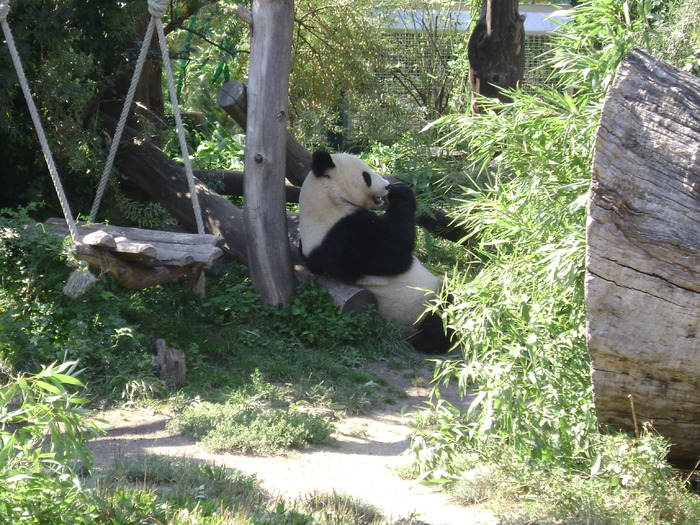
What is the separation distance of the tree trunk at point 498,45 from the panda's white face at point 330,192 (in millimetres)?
1257

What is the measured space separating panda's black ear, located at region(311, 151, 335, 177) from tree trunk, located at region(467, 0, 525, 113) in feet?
4.82

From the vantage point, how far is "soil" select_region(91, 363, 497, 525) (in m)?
3.30

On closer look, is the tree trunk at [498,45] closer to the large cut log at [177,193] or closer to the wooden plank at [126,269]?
the large cut log at [177,193]

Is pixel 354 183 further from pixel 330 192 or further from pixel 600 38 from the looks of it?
pixel 600 38

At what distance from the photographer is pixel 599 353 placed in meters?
2.89

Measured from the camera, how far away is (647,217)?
274 centimetres

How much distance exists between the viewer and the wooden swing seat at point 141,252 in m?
4.35

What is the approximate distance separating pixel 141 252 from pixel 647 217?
276cm

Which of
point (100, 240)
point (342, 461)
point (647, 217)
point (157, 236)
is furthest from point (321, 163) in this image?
point (647, 217)

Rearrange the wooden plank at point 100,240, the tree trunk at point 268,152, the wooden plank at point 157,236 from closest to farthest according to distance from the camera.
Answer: the wooden plank at point 100,240
the wooden plank at point 157,236
the tree trunk at point 268,152

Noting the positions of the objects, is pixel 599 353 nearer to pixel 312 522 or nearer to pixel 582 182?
pixel 582 182

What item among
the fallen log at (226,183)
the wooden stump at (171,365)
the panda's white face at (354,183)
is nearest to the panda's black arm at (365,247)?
the panda's white face at (354,183)

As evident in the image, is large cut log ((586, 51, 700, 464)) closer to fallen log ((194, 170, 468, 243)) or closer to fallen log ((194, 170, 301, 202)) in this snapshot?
fallen log ((194, 170, 468, 243))

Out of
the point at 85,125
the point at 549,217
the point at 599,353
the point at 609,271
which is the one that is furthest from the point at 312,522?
the point at 85,125
